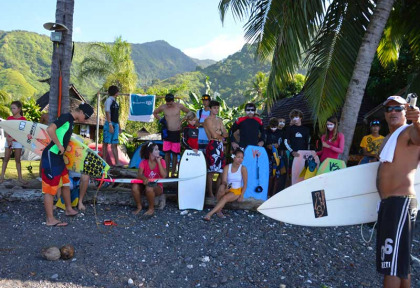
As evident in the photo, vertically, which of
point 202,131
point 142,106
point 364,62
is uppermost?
point 364,62

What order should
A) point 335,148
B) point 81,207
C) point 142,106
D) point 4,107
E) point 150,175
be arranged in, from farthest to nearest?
point 4,107
point 142,106
point 335,148
point 150,175
point 81,207

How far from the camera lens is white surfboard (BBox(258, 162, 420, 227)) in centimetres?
413

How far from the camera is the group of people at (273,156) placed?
300cm

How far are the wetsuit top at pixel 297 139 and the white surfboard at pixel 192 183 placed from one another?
1.62 metres

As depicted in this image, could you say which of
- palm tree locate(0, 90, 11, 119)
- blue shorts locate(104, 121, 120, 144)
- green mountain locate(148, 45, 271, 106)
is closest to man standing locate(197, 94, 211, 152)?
blue shorts locate(104, 121, 120, 144)

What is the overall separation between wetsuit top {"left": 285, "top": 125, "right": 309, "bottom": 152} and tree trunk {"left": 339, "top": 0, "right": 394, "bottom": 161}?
746mm

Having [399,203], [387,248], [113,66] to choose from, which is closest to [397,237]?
[387,248]

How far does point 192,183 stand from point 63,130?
2.23 meters

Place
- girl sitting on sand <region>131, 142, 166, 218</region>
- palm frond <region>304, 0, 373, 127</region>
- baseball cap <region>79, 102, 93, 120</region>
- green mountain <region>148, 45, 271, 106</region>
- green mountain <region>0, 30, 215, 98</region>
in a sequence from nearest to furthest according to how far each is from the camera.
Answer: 1. baseball cap <region>79, 102, 93, 120</region>
2. girl sitting on sand <region>131, 142, 166, 218</region>
3. palm frond <region>304, 0, 373, 127</region>
4. green mountain <region>148, 45, 271, 106</region>
5. green mountain <region>0, 30, 215, 98</region>

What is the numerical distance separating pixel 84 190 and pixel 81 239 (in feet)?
4.03

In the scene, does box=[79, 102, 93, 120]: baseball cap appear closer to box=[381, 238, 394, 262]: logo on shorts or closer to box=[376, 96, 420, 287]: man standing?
box=[376, 96, 420, 287]: man standing

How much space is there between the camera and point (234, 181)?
19.2 ft

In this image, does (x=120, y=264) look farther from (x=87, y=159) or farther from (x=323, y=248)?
(x=323, y=248)

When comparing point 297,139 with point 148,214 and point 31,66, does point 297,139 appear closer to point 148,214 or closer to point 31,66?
point 148,214
